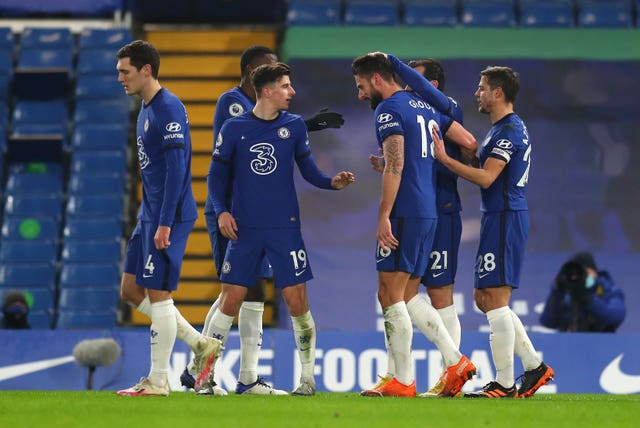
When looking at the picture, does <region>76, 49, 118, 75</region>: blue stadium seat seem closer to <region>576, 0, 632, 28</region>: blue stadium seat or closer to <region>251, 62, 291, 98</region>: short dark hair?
<region>576, 0, 632, 28</region>: blue stadium seat

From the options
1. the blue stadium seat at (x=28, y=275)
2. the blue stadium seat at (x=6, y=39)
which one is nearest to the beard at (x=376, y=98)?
the blue stadium seat at (x=28, y=275)

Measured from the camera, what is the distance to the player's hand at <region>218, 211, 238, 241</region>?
23.8 feet

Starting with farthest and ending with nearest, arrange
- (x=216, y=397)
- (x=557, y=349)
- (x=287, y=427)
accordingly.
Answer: (x=557, y=349) < (x=216, y=397) < (x=287, y=427)

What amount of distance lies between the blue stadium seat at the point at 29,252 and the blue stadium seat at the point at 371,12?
4.73 metres

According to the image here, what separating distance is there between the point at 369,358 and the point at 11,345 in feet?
10.6

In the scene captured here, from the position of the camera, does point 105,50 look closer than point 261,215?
No

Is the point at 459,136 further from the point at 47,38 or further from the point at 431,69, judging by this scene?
the point at 47,38

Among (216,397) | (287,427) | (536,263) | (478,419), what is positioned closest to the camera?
(287,427)

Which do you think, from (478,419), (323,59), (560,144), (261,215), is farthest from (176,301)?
(478,419)

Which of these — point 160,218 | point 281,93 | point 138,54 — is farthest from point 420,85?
point 160,218

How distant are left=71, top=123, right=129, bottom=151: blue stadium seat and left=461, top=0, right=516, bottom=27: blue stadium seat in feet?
15.3

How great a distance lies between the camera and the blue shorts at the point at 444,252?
25.5 ft

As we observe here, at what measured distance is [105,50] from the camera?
1514cm

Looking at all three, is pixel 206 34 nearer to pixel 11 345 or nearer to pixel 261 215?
pixel 11 345
